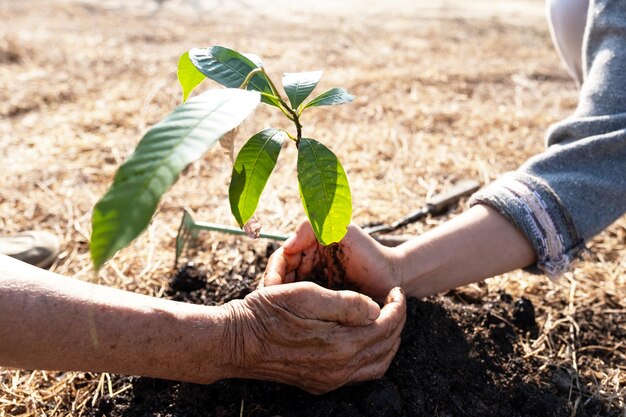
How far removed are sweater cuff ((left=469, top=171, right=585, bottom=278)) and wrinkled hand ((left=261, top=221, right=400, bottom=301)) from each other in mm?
334

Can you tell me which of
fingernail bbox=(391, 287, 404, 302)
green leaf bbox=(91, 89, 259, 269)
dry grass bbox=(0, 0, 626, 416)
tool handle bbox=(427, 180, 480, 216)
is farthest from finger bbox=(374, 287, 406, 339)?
tool handle bbox=(427, 180, 480, 216)

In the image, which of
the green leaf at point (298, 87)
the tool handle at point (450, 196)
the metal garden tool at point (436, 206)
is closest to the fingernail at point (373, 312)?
the green leaf at point (298, 87)

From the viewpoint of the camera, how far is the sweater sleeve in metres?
1.55

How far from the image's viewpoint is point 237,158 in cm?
114

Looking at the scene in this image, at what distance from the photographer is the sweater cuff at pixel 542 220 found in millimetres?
1547

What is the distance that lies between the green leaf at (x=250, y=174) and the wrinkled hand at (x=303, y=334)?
0.25 meters

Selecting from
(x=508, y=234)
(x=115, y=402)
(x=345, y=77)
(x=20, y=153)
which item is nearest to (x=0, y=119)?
(x=20, y=153)

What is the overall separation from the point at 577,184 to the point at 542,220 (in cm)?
13

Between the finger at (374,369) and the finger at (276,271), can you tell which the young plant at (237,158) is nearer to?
the finger at (276,271)

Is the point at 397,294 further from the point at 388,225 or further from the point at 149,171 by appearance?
the point at 149,171

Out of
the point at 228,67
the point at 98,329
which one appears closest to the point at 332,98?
the point at 228,67

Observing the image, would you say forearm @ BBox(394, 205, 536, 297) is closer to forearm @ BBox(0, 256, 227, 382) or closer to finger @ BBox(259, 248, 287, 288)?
finger @ BBox(259, 248, 287, 288)

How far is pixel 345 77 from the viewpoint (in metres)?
3.82

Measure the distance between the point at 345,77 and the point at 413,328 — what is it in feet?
8.23
